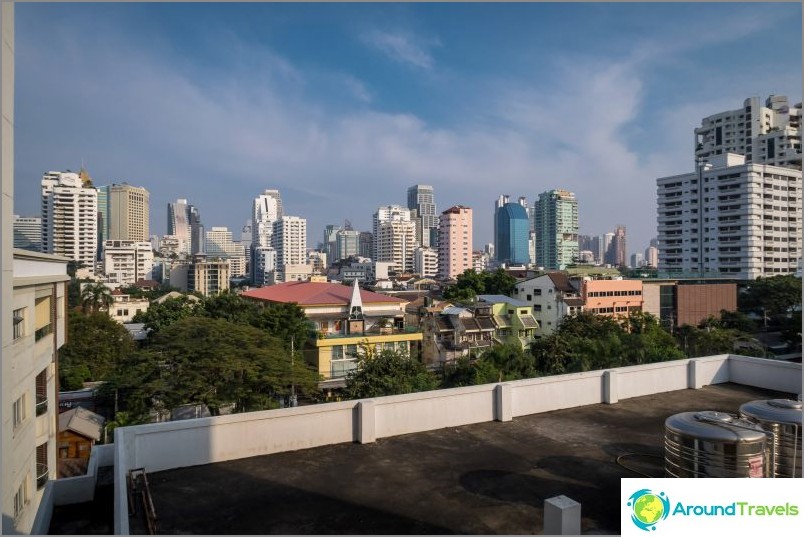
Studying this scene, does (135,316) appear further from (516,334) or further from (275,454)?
(275,454)

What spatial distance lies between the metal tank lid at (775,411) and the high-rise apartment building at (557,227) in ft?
545

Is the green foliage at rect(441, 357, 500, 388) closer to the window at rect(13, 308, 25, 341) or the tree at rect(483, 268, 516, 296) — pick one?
the window at rect(13, 308, 25, 341)

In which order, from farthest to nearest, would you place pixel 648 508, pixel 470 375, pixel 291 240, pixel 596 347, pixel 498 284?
1. pixel 291 240
2. pixel 498 284
3. pixel 470 375
4. pixel 596 347
5. pixel 648 508

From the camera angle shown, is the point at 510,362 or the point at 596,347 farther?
the point at 510,362

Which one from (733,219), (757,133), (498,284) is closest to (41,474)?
(498,284)

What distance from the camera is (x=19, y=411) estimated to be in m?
14.1

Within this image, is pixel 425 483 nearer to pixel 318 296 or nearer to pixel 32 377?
pixel 32 377

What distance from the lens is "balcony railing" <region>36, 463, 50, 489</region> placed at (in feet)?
54.6

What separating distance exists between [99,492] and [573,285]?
164 ft

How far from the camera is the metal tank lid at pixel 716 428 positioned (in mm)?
6180

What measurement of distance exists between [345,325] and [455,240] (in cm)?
10552

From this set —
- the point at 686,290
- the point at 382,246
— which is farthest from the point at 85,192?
the point at 686,290

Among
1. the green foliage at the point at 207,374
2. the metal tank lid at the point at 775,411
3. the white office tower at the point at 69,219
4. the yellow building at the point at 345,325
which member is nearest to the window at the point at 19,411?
the green foliage at the point at 207,374

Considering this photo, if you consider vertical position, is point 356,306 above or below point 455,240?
below
